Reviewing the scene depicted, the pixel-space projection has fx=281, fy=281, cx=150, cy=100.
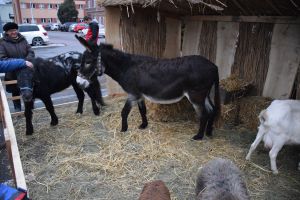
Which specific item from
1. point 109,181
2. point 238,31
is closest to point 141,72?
point 109,181

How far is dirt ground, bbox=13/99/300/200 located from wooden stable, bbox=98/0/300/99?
3.79 ft

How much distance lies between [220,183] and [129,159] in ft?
6.48

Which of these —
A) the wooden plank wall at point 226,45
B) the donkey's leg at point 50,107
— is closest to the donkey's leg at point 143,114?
the donkey's leg at point 50,107

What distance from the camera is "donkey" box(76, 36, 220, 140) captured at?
4.40 metres

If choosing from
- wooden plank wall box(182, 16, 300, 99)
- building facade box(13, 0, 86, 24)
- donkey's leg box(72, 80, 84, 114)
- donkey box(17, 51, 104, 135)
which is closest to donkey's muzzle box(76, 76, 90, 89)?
donkey box(17, 51, 104, 135)

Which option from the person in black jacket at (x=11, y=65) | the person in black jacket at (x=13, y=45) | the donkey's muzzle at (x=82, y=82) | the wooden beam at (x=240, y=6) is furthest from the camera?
the person in black jacket at (x=13, y=45)

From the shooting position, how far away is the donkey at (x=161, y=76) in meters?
4.40

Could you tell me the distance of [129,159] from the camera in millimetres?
4090

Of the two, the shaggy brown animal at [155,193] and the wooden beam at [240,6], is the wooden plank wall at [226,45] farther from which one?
the shaggy brown animal at [155,193]

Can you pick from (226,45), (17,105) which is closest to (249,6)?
(226,45)

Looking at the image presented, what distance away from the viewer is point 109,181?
3.61 metres

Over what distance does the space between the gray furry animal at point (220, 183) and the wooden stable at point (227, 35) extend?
196 centimetres

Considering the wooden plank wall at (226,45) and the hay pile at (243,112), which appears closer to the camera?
the hay pile at (243,112)

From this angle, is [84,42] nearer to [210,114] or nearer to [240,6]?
[210,114]
